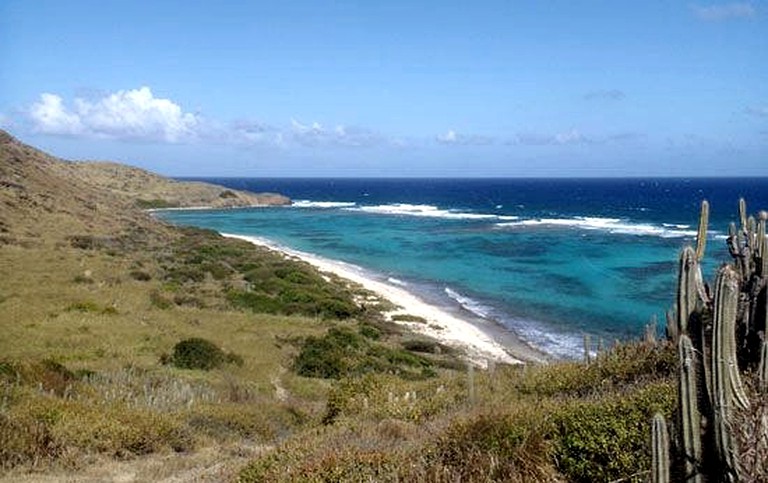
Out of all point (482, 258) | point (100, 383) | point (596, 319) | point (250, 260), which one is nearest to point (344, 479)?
point (100, 383)

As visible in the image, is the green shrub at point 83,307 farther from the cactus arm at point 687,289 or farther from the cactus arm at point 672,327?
the cactus arm at point 687,289

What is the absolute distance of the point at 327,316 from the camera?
111 feet

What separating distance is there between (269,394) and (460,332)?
15354mm

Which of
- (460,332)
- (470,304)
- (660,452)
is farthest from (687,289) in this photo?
(470,304)

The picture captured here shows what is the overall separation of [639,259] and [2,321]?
46.8 meters

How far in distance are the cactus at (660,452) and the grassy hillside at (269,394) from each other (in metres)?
2.14

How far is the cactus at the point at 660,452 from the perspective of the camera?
5383 millimetres

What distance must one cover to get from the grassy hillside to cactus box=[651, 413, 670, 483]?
214 centimetres

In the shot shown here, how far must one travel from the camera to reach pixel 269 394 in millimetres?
18641

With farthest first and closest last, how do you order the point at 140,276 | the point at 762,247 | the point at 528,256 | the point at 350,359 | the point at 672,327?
the point at 528,256 < the point at 140,276 < the point at 350,359 < the point at 672,327 < the point at 762,247

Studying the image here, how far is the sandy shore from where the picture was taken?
28.2m

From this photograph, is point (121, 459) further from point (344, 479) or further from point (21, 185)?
point (21, 185)

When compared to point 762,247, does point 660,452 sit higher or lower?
lower

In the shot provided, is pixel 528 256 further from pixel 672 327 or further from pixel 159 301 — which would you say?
pixel 672 327
